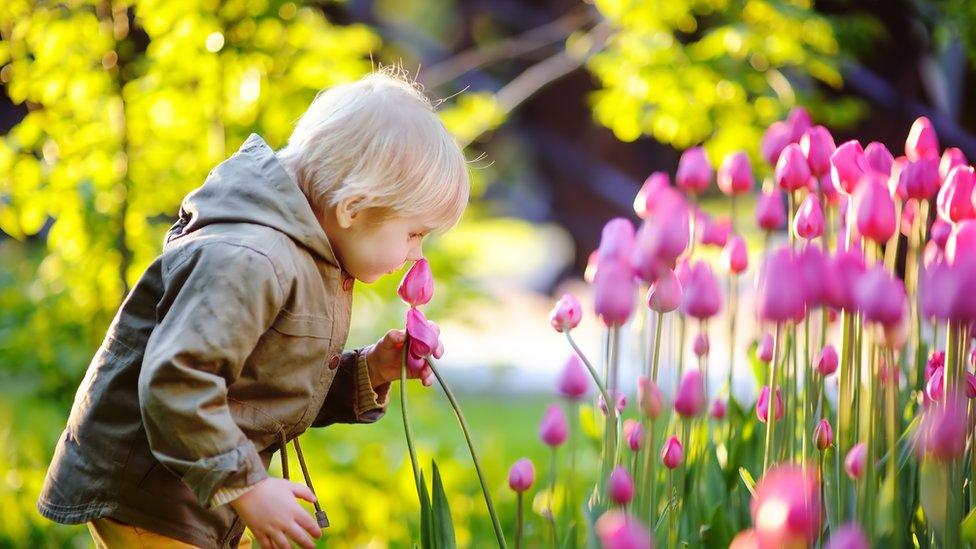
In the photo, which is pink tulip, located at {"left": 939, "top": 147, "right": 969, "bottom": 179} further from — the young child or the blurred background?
the blurred background

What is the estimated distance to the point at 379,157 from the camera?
1735 millimetres

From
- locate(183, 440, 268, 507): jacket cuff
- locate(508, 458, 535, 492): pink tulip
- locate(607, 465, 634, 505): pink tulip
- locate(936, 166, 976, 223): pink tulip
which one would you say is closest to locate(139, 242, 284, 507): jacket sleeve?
locate(183, 440, 268, 507): jacket cuff

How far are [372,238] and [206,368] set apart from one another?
15.4 inches

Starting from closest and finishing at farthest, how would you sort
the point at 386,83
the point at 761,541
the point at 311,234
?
the point at 761,541, the point at 311,234, the point at 386,83

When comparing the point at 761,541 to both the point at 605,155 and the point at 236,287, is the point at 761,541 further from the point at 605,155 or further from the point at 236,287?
the point at 605,155

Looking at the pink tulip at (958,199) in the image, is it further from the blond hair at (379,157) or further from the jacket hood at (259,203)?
the jacket hood at (259,203)

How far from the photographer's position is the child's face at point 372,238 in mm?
1771

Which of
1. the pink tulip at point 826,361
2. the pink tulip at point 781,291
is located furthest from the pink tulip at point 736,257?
the pink tulip at point 781,291

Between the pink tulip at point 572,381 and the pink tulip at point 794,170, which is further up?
the pink tulip at point 794,170

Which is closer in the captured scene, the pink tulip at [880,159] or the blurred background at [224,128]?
the pink tulip at [880,159]

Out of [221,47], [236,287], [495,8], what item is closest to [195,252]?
[236,287]

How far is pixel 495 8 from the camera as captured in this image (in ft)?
28.5

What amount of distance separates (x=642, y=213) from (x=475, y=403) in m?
4.86

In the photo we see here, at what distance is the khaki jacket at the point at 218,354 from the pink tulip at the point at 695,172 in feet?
2.13
